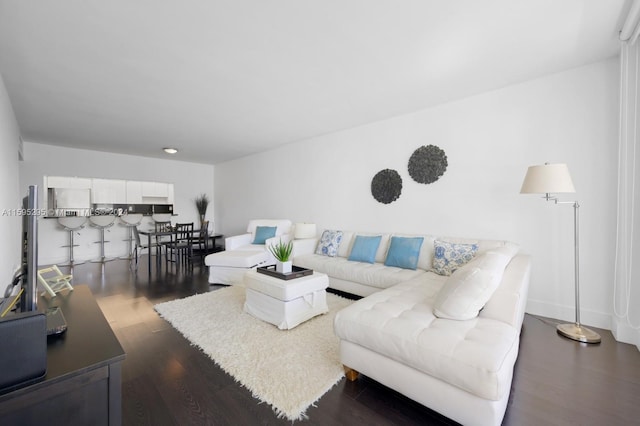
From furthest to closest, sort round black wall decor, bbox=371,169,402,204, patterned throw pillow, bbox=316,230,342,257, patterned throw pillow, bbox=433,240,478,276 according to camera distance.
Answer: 1. patterned throw pillow, bbox=316,230,342,257
2. round black wall decor, bbox=371,169,402,204
3. patterned throw pillow, bbox=433,240,478,276

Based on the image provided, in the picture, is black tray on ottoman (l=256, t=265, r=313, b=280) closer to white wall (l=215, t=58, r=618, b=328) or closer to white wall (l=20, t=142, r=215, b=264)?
white wall (l=215, t=58, r=618, b=328)

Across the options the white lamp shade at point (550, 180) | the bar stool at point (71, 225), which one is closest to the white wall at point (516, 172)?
the white lamp shade at point (550, 180)

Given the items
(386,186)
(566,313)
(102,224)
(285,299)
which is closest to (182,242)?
(102,224)

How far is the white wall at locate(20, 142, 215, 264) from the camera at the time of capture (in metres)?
Answer: 5.44

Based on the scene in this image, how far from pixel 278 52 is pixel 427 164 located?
2.35m

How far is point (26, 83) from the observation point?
2832 mm

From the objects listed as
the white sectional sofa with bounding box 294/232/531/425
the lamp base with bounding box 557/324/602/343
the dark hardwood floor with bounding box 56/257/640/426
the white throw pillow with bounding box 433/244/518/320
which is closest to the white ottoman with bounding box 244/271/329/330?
the dark hardwood floor with bounding box 56/257/640/426

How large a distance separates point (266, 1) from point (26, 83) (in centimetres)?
294

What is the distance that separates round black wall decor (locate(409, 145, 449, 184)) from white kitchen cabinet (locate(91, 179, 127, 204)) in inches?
266

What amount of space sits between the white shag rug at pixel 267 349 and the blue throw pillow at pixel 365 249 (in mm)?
691

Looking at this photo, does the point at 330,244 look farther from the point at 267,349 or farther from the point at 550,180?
the point at 550,180

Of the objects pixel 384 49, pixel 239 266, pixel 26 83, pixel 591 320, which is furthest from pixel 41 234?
pixel 591 320

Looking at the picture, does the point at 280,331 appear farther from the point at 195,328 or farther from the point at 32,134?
the point at 32,134

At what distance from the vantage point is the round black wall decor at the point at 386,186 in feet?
13.0
